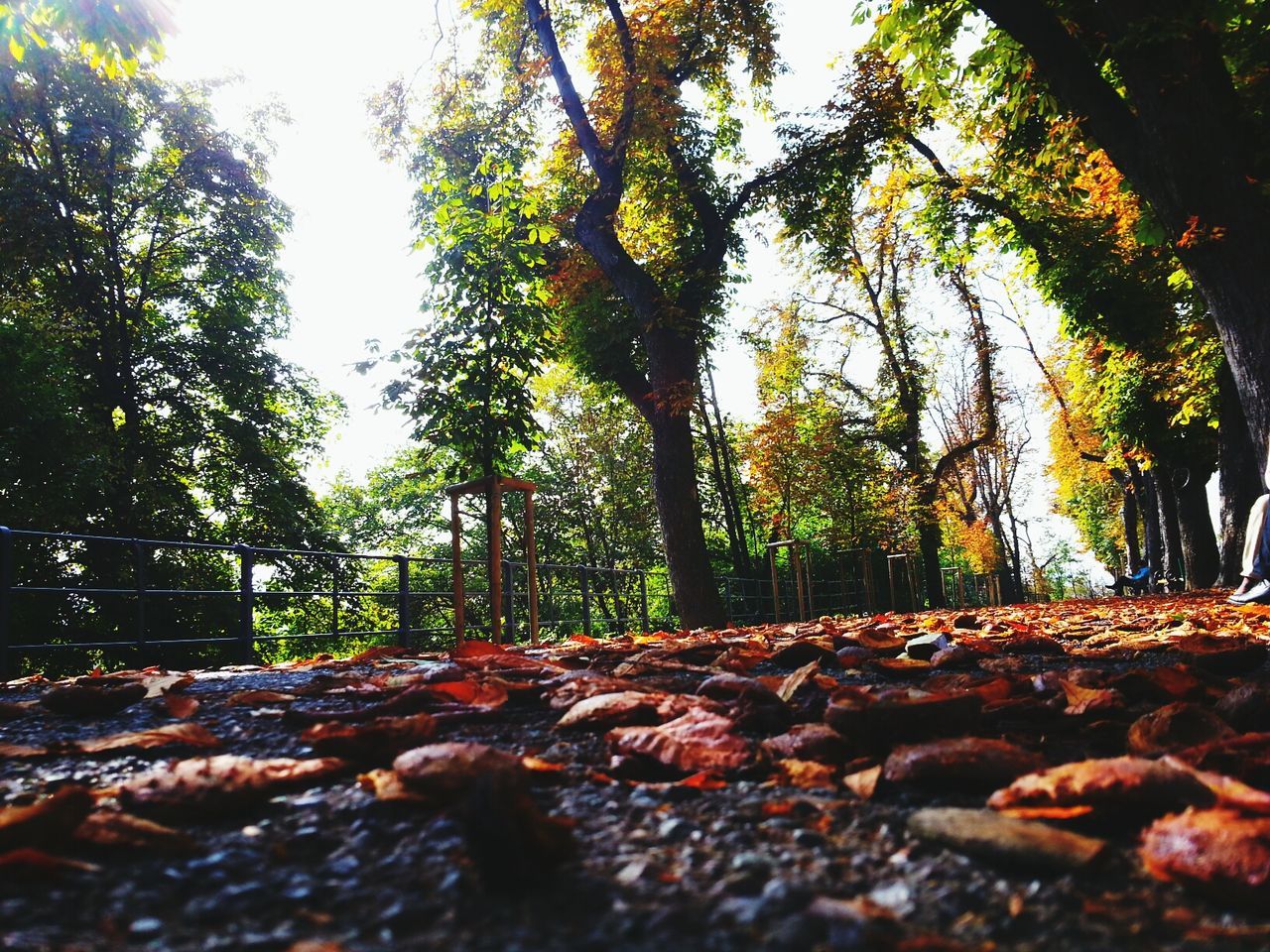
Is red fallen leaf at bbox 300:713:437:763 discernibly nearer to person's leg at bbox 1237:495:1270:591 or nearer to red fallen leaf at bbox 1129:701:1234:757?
red fallen leaf at bbox 1129:701:1234:757

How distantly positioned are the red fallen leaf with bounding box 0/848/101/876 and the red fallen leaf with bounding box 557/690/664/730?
86 centimetres

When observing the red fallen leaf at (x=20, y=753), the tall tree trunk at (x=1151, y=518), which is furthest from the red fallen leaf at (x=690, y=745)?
the tall tree trunk at (x=1151, y=518)

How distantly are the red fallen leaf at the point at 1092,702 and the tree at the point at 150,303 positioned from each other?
550 inches

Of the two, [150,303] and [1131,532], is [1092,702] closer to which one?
[150,303]

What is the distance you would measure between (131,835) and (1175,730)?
149 centimetres

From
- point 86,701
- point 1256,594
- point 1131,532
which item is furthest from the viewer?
point 1131,532

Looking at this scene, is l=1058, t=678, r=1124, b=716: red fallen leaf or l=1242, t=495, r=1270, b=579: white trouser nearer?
l=1058, t=678, r=1124, b=716: red fallen leaf

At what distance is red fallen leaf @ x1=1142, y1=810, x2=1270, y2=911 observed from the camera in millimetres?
745

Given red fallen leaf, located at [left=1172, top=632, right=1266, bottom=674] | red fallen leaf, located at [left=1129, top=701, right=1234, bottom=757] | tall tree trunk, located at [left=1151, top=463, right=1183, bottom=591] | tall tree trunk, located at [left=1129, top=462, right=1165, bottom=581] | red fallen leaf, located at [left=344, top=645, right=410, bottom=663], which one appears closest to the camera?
red fallen leaf, located at [left=1129, top=701, right=1234, bottom=757]

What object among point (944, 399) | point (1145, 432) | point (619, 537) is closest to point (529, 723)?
point (1145, 432)

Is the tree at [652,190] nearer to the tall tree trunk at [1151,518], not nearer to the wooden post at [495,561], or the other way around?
the wooden post at [495,561]

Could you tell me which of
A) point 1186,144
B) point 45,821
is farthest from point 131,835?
point 1186,144

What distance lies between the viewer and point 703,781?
1.21 meters

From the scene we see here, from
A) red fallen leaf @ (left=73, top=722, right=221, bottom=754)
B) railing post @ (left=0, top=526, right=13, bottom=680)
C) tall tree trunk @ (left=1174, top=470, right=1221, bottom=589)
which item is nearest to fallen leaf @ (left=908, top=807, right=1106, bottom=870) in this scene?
red fallen leaf @ (left=73, top=722, right=221, bottom=754)
